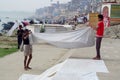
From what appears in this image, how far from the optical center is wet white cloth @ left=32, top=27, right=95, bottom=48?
17578 millimetres

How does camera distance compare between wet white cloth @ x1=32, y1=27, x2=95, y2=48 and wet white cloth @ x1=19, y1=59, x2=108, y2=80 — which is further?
wet white cloth @ x1=32, y1=27, x2=95, y2=48

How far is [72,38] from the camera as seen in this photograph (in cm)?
1775

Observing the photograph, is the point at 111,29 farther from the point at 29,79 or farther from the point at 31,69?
the point at 29,79

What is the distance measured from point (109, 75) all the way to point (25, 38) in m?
3.75

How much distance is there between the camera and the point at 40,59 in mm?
18234

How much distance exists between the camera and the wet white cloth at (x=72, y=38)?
17.6m

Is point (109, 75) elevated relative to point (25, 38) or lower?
lower

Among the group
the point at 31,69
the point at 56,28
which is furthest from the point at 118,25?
the point at 31,69

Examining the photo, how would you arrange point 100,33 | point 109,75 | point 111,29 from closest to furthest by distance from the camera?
point 109,75
point 100,33
point 111,29

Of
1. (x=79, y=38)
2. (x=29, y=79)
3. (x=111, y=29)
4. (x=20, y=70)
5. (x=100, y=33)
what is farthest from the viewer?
(x=111, y=29)

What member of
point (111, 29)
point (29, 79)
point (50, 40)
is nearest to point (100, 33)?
point (50, 40)

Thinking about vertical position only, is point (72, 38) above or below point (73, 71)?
above

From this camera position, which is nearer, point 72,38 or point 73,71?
point 73,71

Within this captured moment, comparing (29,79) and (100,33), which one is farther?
(100,33)
